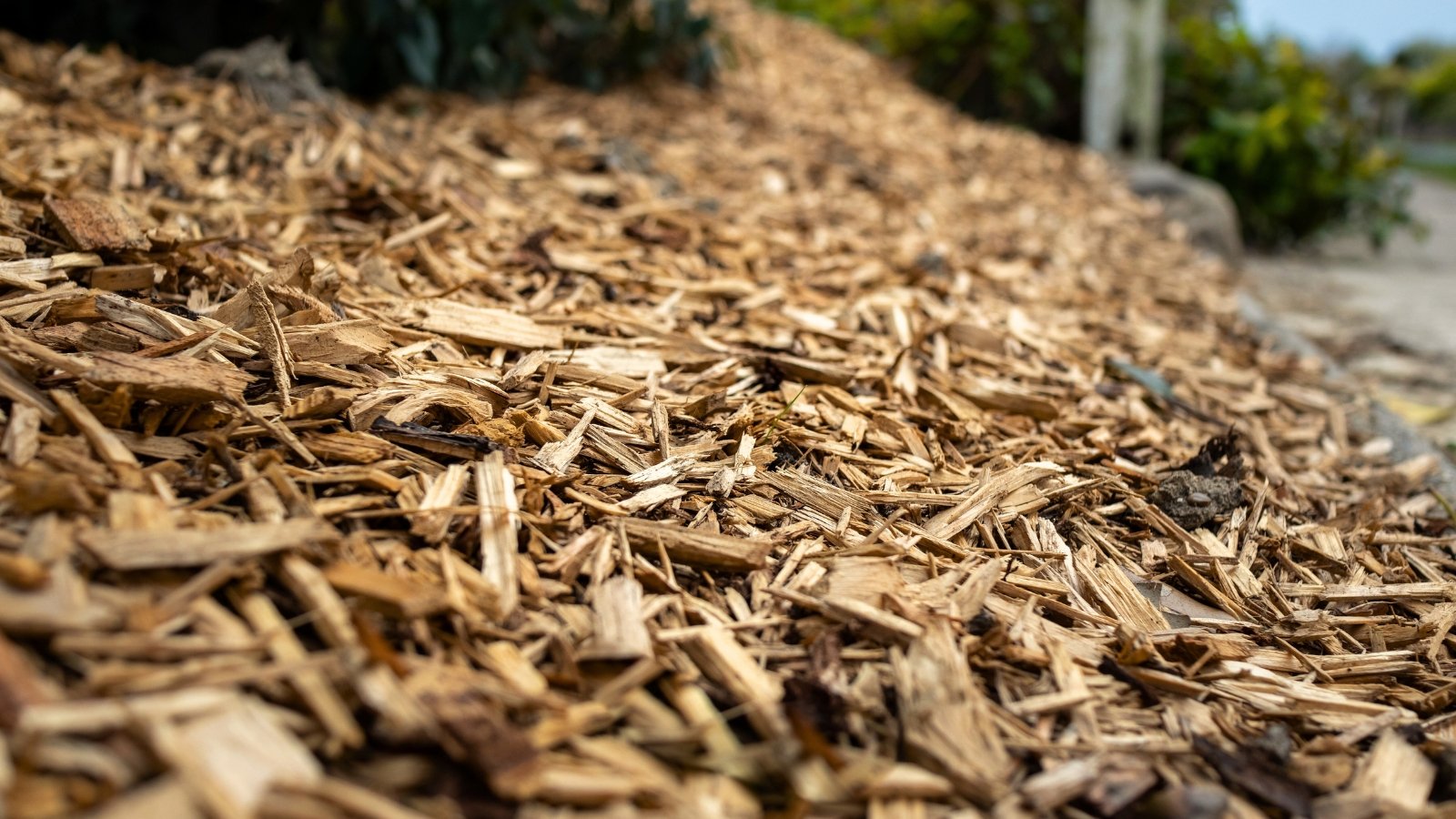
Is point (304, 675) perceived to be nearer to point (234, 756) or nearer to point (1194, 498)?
point (234, 756)

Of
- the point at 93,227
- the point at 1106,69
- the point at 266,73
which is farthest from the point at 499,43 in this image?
the point at 1106,69

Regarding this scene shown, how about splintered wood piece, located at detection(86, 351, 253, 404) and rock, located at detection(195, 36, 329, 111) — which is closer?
splintered wood piece, located at detection(86, 351, 253, 404)

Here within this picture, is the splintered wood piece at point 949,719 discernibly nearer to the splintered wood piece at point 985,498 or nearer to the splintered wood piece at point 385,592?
the splintered wood piece at point 985,498

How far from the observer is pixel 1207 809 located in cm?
→ 117

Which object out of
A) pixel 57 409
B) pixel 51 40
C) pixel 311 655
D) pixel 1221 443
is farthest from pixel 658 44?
pixel 311 655

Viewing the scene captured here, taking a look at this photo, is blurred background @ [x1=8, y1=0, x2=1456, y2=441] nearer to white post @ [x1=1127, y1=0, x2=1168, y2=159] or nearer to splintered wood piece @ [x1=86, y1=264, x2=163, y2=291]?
white post @ [x1=1127, y1=0, x2=1168, y2=159]

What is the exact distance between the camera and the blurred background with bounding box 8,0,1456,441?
Answer: 3.50 m

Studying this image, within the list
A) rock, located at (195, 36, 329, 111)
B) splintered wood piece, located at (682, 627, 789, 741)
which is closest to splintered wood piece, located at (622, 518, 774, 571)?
splintered wood piece, located at (682, 627, 789, 741)

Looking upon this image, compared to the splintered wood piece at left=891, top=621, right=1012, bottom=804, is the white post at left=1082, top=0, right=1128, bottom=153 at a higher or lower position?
higher

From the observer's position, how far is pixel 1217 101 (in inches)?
251

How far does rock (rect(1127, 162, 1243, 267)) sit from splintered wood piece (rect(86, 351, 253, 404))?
4625 millimetres

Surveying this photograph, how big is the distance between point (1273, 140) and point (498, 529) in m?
5.93

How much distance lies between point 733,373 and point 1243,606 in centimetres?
102

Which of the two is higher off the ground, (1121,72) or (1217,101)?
(1121,72)
